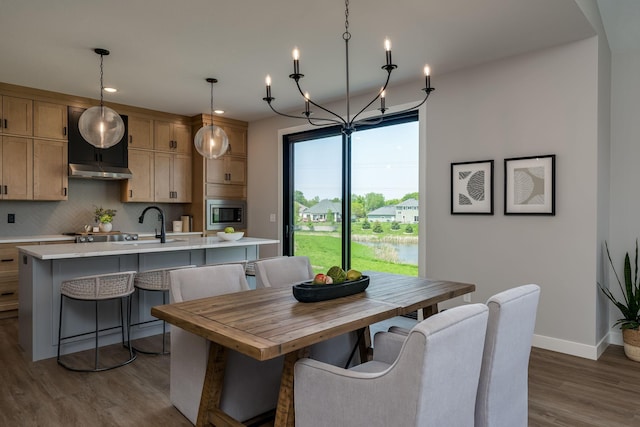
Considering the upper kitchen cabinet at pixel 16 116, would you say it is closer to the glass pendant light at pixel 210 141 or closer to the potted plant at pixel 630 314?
the glass pendant light at pixel 210 141

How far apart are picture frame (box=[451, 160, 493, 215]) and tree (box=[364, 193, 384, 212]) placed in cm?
101

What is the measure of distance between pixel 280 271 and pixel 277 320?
1214mm

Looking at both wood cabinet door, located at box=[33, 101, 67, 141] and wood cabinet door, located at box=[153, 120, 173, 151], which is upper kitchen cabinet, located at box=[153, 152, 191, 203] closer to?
wood cabinet door, located at box=[153, 120, 173, 151]

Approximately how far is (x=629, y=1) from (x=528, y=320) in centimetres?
321

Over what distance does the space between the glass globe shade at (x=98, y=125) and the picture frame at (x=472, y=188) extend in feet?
Result: 10.4

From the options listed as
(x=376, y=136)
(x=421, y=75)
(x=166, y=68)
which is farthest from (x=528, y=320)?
(x=166, y=68)

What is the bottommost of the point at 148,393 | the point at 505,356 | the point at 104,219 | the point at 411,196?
the point at 148,393

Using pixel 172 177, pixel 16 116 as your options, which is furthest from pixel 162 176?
pixel 16 116

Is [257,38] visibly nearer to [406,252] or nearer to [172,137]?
[406,252]

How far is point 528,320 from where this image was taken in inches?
74.9

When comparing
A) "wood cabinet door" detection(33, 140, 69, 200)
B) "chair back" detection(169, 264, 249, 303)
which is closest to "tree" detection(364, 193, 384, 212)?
"chair back" detection(169, 264, 249, 303)

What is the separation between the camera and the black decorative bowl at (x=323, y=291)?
2148 mm

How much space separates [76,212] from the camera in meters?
5.59

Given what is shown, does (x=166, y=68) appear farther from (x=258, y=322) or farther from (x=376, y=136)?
(x=258, y=322)
